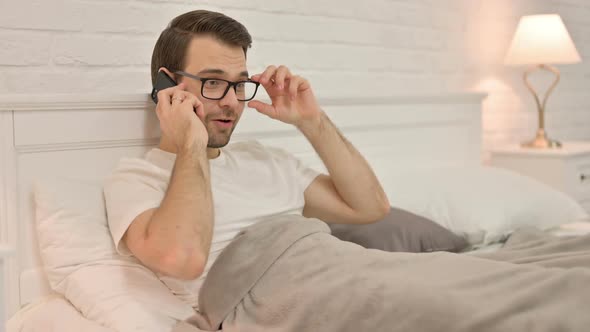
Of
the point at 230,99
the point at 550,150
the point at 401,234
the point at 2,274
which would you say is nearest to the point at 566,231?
the point at 401,234

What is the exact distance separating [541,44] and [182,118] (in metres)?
2.09

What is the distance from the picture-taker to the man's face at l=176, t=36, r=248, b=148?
1733 millimetres

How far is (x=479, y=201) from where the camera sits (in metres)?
2.41

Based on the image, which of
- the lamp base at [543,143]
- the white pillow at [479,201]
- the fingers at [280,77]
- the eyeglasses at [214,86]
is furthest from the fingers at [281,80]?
the lamp base at [543,143]

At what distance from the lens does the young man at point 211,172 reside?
4.81ft

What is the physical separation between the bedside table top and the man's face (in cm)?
184

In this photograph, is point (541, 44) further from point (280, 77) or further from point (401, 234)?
point (280, 77)

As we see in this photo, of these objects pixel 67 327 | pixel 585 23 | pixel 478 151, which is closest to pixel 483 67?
pixel 478 151

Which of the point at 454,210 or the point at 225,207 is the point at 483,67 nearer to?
the point at 454,210

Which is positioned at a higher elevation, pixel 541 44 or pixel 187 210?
pixel 541 44

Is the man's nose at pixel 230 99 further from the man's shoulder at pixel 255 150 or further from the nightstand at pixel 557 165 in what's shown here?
the nightstand at pixel 557 165

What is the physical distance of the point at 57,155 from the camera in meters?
1.74

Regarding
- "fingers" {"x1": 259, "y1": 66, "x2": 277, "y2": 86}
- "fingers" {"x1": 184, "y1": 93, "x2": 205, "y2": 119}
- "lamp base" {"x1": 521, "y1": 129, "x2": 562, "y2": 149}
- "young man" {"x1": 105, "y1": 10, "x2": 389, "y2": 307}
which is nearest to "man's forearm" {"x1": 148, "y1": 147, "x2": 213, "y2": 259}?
"young man" {"x1": 105, "y1": 10, "x2": 389, "y2": 307}

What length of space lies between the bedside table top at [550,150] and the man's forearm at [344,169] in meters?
1.49
